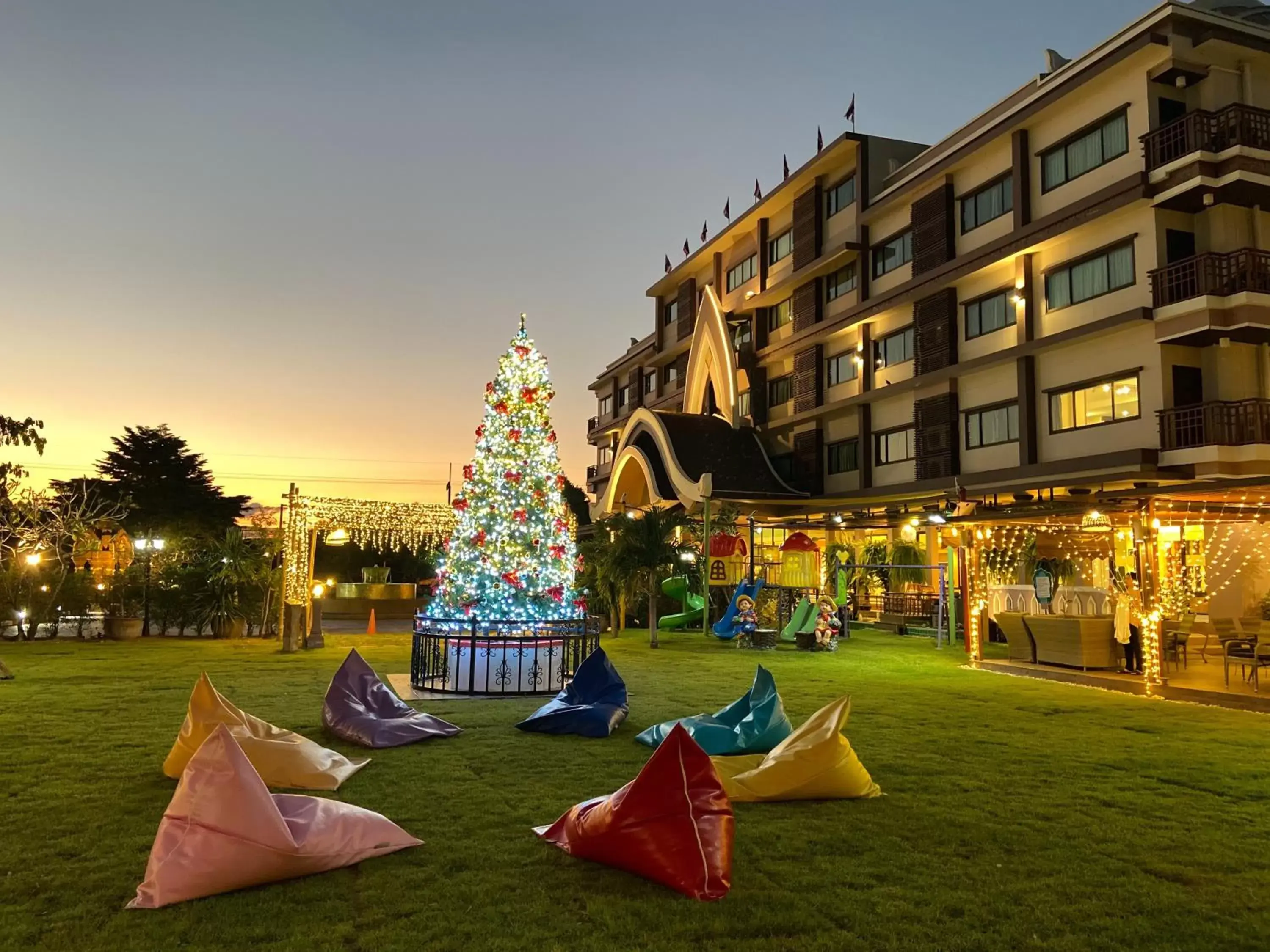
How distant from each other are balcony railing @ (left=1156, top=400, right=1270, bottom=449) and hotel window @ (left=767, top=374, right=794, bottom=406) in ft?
54.8

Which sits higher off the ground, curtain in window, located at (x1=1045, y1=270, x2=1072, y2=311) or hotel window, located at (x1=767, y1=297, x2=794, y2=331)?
hotel window, located at (x1=767, y1=297, x2=794, y2=331)

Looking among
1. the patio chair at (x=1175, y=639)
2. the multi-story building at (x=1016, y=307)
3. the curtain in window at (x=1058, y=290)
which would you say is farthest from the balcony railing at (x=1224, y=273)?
the patio chair at (x=1175, y=639)

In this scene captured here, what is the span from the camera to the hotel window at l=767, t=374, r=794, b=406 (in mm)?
34969

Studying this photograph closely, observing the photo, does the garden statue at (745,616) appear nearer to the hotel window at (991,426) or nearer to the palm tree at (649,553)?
the palm tree at (649,553)

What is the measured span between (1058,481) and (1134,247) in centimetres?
559

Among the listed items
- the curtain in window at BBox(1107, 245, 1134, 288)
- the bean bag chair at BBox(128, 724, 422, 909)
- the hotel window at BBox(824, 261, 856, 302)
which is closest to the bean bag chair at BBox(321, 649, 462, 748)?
the bean bag chair at BBox(128, 724, 422, 909)

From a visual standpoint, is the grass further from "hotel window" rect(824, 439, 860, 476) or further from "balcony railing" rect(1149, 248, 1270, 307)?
"hotel window" rect(824, 439, 860, 476)

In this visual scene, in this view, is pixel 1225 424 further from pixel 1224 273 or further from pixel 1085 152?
pixel 1085 152

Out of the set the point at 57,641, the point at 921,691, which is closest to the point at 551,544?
the point at 921,691

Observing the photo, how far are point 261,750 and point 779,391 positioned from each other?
99.9ft

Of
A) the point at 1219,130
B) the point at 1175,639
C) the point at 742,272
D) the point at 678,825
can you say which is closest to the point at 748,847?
the point at 678,825

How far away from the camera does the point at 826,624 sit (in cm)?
2064

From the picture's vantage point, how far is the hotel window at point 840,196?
1217 inches

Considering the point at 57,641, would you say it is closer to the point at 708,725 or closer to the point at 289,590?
the point at 289,590
